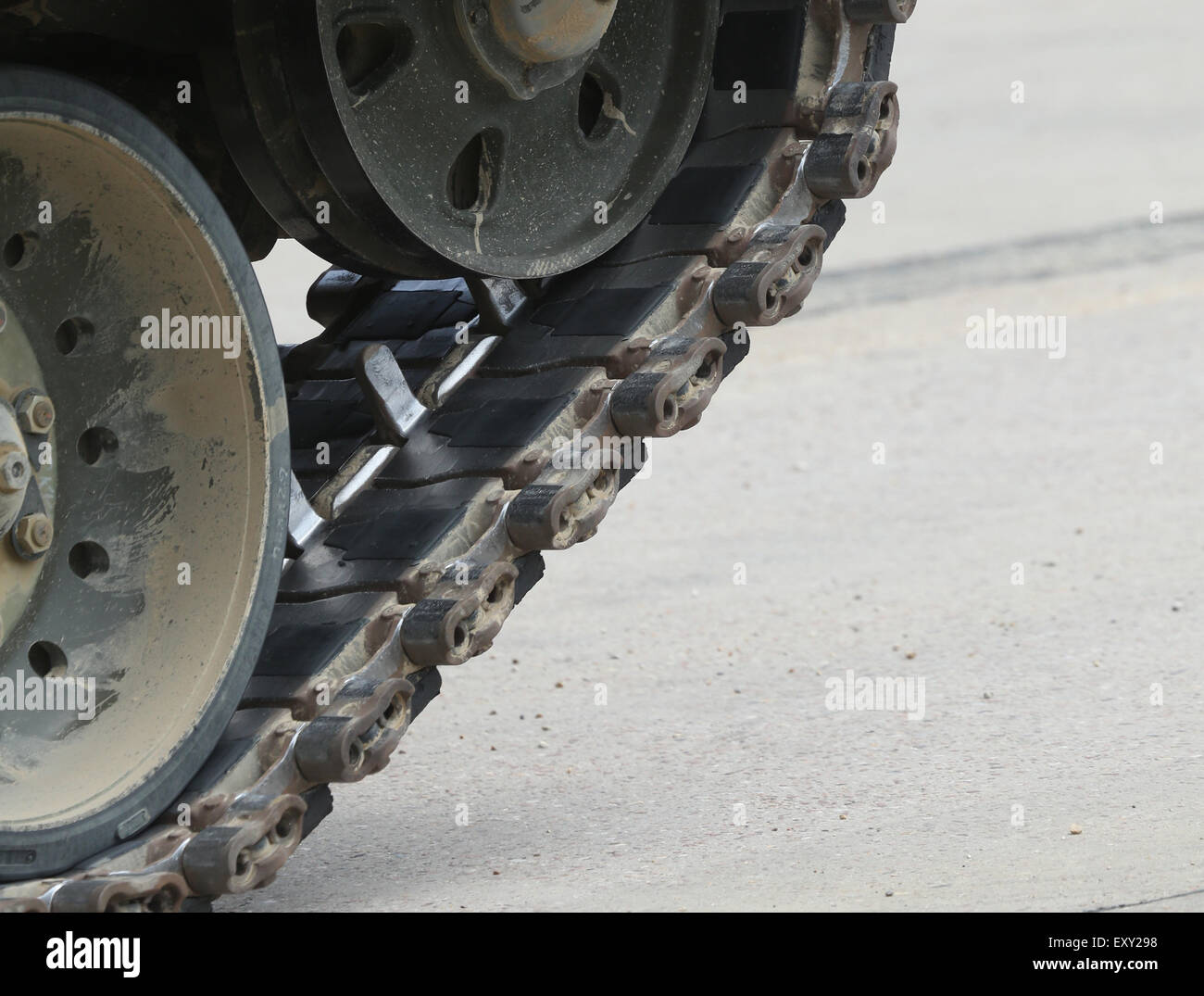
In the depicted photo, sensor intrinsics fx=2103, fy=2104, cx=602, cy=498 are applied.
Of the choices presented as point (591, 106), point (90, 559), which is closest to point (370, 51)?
point (591, 106)

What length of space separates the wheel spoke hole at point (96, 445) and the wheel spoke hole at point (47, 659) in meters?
0.33

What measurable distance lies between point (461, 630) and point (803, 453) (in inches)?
177

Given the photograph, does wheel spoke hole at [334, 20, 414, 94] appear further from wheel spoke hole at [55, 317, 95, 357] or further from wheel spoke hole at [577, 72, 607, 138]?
wheel spoke hole at [55, 317, 95, 357]

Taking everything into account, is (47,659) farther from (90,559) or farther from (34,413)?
(34,413)

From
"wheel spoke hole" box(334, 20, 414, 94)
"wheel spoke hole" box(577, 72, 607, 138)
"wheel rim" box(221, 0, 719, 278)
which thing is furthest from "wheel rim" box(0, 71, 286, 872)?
"wheel spoke hole" box(577, 72, 607, 138)

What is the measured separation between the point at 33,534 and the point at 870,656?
2.68 meters

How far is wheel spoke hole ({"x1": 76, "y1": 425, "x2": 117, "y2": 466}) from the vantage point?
146 inches

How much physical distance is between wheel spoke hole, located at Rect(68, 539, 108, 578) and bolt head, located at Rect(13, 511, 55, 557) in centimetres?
18

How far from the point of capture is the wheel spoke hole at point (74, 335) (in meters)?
3.66

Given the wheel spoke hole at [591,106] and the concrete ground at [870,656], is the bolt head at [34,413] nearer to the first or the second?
the concrete ground at [870,656]

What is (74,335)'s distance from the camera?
3680 mm

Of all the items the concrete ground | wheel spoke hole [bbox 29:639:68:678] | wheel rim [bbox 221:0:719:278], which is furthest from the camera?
the concrete ground

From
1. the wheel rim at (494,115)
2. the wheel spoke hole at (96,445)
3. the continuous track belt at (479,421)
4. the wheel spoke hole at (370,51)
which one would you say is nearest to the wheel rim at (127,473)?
the wheel spoke hole at (96,445)
